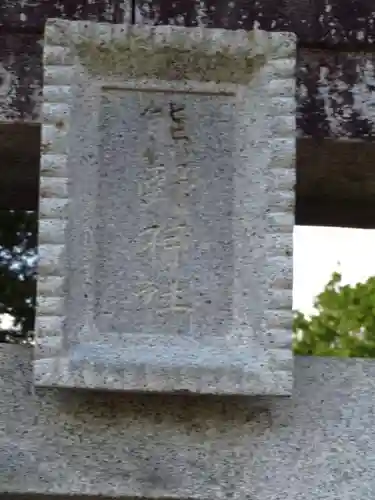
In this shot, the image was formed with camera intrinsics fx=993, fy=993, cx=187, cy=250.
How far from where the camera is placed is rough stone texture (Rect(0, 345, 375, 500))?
5.07ft

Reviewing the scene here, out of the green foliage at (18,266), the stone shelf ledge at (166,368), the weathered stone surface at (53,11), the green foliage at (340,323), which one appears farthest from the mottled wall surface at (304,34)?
the green foliage at (340,323)

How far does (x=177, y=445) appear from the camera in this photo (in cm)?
157

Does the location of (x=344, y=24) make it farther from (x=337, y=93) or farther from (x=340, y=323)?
(x=340, y=323)

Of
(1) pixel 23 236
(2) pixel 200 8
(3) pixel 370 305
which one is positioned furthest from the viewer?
(3) pixel 370 305

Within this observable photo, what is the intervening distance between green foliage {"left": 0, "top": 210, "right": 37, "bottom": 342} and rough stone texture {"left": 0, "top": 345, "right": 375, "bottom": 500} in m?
1.84

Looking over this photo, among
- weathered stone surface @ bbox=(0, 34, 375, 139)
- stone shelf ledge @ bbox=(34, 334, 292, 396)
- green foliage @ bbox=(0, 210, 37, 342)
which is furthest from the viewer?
green foliage @ bbox=(0, 210, 37, 342)

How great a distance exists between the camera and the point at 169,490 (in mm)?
1550

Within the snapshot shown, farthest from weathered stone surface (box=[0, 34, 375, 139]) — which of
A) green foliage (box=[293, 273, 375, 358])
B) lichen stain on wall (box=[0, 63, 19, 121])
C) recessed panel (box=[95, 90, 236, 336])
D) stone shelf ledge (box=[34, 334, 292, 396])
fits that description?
green foliage (box=[293, 273, 375, 358])

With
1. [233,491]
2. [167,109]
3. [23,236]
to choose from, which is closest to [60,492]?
[233,491]

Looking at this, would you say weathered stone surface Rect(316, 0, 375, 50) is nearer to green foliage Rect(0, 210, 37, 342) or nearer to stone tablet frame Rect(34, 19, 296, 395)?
stone tablet frame Rect(34, 19, 296, 395)

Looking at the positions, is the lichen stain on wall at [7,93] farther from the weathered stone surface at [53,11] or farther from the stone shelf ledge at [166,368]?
the stone shelf ledge at [166,368]

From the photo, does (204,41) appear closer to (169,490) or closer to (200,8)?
(200,8)

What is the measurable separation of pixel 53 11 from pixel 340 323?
Result: 14.2 ft

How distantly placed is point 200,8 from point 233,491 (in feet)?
2.56
